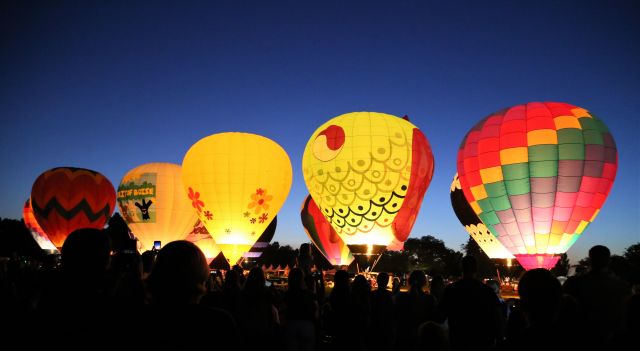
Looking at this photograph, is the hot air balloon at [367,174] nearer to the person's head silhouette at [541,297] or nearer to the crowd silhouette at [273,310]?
the crowd silhouette at [273,310]

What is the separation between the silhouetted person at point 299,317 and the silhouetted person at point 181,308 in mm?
2333

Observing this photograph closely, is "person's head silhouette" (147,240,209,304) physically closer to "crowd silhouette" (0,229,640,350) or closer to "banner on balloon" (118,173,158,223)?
"crowd silhouette" (0,229,640,350)

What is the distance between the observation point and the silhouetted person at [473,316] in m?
3.35

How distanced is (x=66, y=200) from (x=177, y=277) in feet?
70.2

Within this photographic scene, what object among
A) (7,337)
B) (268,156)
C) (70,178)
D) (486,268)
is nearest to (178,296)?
(7,337)

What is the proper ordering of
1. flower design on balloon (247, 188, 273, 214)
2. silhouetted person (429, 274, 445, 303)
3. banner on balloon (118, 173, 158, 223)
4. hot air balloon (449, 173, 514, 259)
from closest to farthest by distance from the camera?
1. silhouetted person (429, 274, 445, 303)
2. flower design on balloon (247, 188, 273, 214)
3. hot air balloon (449, 173, 514, 259)
4. banner on balloon (118, 173, 158, 223)

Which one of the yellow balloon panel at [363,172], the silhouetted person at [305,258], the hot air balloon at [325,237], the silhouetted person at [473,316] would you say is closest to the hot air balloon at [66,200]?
the hot air balloon at [325,237]

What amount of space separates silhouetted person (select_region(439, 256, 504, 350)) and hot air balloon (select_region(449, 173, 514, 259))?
1723 cm

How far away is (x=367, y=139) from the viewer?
1465 cm

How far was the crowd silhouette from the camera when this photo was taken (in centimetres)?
145

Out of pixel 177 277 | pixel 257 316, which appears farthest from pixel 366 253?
pixel 177 277

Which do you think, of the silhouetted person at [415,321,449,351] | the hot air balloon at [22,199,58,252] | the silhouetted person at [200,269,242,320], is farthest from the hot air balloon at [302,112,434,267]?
the hot air balloon at [22,199,58,252]

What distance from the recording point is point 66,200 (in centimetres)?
2009

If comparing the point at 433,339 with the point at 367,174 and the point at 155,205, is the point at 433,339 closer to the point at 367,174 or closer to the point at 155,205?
the point at 367,174
